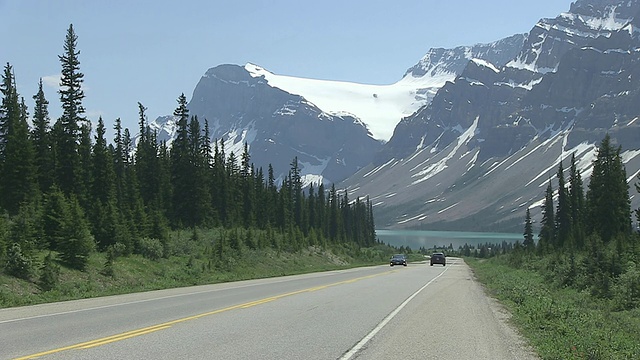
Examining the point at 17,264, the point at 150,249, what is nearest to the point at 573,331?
the point at 17,264

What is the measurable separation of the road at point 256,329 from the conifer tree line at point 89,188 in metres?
9.26

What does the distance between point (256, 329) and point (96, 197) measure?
44.4 metres

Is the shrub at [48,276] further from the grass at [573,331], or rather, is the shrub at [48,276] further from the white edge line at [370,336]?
the grass at [573,331]

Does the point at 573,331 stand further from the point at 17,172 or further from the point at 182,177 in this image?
the point at 182,177

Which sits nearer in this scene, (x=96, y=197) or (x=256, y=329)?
(x=256, y=329)

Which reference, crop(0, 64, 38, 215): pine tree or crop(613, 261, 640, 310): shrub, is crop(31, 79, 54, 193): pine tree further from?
crop(613, 261, 640, 310): shrub

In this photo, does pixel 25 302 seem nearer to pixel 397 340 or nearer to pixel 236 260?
pixel 397 340

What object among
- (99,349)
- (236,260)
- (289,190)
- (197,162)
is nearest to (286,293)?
(99,349)

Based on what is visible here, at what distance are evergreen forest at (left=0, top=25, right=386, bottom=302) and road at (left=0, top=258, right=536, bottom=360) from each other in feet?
25.2

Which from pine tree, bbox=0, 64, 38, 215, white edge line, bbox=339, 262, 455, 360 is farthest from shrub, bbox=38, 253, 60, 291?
pine tree, bbox=0, 64, 38, 215

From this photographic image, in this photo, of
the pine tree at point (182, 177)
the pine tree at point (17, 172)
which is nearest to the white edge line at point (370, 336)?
the pine tree at point (17, 172)

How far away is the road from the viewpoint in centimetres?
1185

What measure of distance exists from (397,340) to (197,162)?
6086cm

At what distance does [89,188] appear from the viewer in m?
56.3
